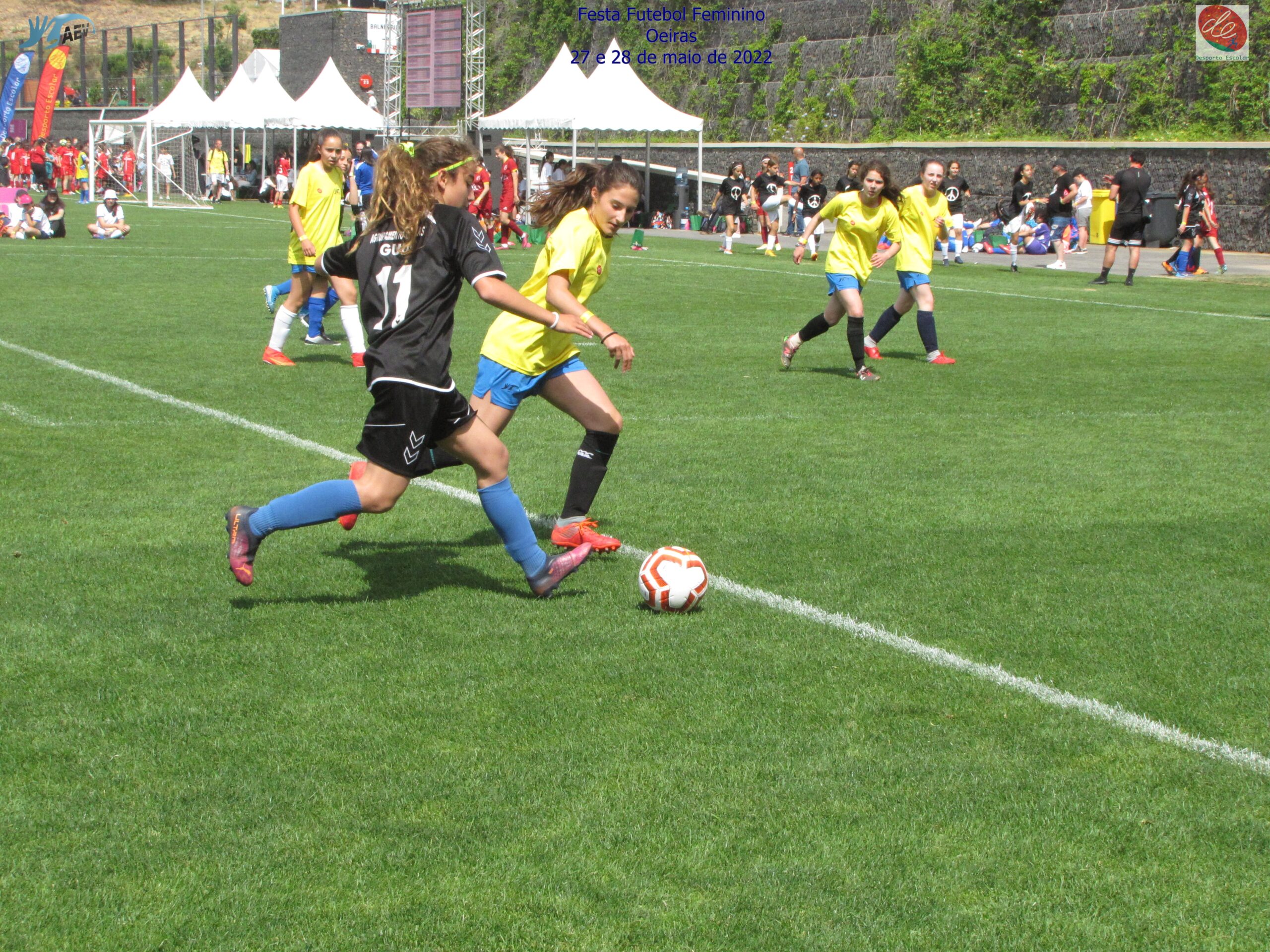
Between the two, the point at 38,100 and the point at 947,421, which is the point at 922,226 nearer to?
A: the point at 947,421

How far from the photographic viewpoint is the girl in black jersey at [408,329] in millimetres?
5148

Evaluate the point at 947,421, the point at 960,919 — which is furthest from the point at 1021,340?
the point at 960,919

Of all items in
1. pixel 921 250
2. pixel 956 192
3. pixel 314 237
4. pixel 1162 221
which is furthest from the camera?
pixel 1162 221

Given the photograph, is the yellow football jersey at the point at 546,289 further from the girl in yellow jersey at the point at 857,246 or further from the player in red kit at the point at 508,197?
the player in red kit at the point at 508,197

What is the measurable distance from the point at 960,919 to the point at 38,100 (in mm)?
60026

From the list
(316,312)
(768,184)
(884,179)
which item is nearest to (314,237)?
(316,312)

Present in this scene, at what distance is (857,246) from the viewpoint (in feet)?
40.3

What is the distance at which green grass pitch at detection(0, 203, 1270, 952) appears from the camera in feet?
10.8

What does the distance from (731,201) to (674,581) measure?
27.8 metres

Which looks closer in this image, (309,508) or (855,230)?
(309,508)

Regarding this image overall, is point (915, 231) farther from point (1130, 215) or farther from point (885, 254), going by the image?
point (1130, 215)

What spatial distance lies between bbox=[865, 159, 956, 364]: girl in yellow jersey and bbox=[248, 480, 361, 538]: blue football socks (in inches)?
338

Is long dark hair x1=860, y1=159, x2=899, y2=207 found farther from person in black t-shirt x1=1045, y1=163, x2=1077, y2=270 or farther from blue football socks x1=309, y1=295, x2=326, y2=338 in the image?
person in black t-shirt x1=1045, y1=163, x2=1077, y2=270

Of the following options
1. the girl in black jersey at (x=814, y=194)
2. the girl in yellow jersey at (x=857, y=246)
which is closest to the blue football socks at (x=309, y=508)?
the girl in yellow jersey at (x=857, y=246)
